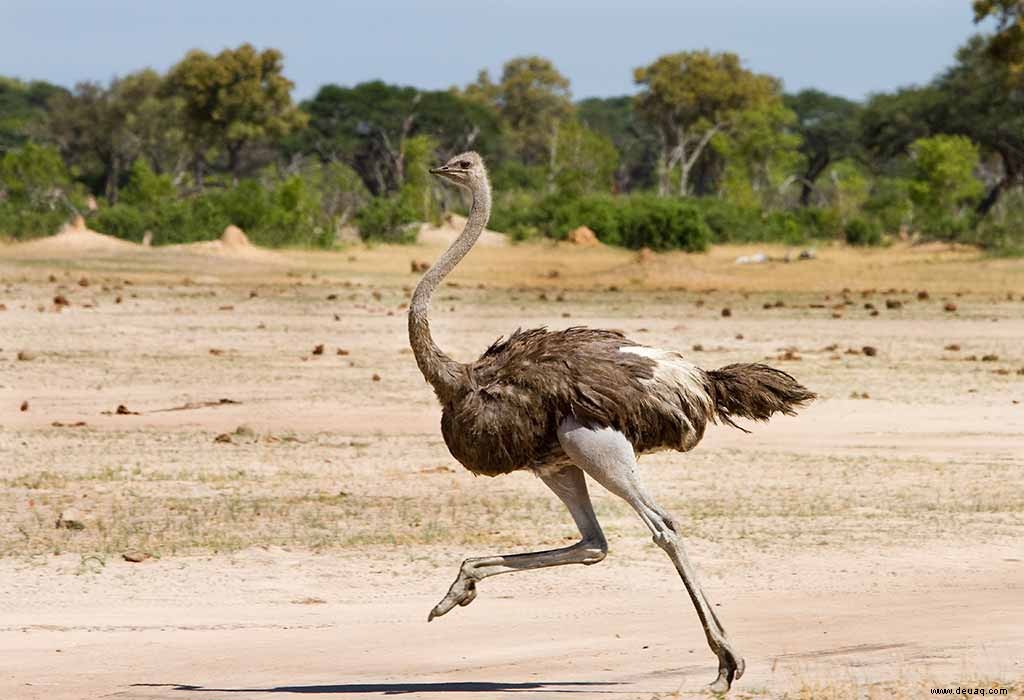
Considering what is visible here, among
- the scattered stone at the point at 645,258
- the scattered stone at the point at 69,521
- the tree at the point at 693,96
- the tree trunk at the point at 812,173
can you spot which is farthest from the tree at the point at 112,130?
the scattered stone at the point at 69,521

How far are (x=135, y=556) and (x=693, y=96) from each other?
54854 mm

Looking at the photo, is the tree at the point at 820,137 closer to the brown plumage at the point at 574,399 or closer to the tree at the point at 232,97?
the tree at the point at 232,97

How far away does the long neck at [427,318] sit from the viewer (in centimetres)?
601

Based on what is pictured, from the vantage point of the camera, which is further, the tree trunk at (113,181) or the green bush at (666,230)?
the tree trunk at (113,181)

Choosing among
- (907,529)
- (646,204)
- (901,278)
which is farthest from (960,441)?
(646,204)

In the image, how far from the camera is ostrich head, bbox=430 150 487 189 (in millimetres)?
6441

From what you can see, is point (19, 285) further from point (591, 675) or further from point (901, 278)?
point (591, 675)

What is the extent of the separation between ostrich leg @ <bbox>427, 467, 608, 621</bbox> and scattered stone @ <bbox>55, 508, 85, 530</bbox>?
125 inches

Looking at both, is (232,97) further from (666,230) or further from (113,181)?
(666,230)

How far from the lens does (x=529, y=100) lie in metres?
72.6

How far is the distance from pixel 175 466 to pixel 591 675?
5212mm

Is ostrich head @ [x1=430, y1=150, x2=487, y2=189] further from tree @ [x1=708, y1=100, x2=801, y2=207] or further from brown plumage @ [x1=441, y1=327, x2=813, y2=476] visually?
tree @ [x1=708, y1=100, x2=801, y2=207]

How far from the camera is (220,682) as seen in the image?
5.84m

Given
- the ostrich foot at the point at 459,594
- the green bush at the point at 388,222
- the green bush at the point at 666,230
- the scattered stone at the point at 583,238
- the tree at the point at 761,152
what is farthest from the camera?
the tree at the point at 761,152
